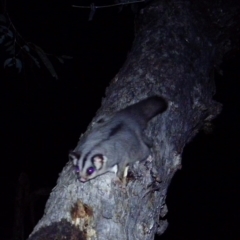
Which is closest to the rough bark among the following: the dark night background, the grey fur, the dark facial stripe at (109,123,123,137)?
the grey fur

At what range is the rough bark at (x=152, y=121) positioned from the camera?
2.80 meters

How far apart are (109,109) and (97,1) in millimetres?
3194

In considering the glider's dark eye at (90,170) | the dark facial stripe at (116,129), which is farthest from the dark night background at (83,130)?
the glider's dark eye at (90,170)

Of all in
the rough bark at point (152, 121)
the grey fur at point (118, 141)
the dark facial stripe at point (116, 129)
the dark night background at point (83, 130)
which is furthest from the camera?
the dark night background at point (83, 130)

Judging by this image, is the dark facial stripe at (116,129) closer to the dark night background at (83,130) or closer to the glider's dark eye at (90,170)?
the glider's dark eye at (90,170)

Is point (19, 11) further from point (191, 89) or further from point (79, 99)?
point (191, 89)

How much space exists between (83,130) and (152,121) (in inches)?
202

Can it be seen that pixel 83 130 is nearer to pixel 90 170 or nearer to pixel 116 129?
pixel 116 129

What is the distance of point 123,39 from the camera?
773 cm

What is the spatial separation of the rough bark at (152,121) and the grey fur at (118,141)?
0.07m

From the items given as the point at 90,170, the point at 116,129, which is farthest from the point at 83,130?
the point at 90,170

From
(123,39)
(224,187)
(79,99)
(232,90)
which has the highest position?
(123,39)

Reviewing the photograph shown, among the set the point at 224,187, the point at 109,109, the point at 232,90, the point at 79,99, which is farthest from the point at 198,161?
→ the point at 109,109

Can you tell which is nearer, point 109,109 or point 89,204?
point 89,204
